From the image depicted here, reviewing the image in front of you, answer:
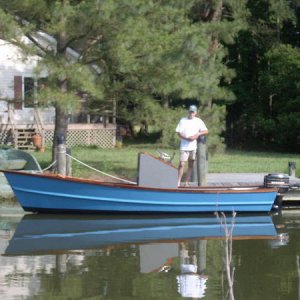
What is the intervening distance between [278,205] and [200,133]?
2237 millimetres

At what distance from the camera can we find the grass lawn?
22.5m

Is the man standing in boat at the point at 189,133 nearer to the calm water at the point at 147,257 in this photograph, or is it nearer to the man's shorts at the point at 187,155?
the man's shorts at the point at 187,155

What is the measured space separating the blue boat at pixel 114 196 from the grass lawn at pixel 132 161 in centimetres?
367

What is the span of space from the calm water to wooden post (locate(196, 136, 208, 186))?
61.2 inches

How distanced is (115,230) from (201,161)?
3.47 meters

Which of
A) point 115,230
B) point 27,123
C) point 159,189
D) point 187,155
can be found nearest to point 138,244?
point 115,230

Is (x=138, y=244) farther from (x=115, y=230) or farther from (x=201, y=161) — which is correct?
(x=201, y=161)

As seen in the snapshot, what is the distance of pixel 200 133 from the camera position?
18.3 meters

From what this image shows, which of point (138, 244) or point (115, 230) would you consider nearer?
point (138, 244)

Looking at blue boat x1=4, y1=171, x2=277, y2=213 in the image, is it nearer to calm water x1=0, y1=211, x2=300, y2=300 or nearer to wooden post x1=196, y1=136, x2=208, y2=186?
calm water x1=0, y1=211, x2=300, y2=300

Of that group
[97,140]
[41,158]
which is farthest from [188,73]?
[97,140]

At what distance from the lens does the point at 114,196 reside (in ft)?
57.4

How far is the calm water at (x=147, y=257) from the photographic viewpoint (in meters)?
11.0

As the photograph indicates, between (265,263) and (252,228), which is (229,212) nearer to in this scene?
(252,228)
